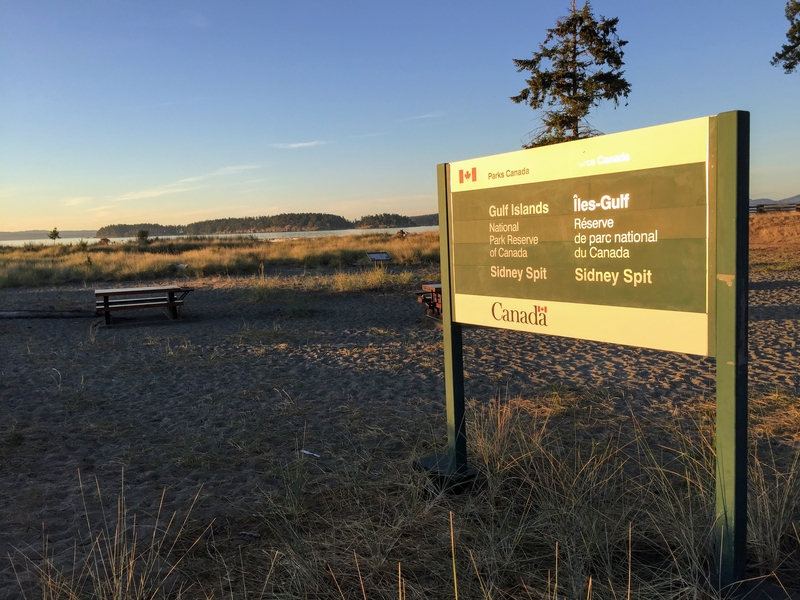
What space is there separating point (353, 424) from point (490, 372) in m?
2.34

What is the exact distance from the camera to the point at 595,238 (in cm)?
284

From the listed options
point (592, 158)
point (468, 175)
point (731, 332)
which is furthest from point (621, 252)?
point (468, 175)

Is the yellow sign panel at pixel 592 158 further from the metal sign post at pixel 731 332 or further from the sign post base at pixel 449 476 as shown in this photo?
the sign post base at pixel 449 476

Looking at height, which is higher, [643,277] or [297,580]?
[643,277]

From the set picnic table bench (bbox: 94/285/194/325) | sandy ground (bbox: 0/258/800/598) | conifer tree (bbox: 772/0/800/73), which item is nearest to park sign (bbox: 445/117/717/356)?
sandy ground (bbox: 0/258/800/598)

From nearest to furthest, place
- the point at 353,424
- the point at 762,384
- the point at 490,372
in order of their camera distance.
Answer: the point at 353,424 → the point at 762,384 → the point at 490,372

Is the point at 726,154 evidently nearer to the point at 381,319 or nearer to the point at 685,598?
the point at 685,598

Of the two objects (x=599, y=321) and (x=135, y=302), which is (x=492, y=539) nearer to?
(x=599, y=321)

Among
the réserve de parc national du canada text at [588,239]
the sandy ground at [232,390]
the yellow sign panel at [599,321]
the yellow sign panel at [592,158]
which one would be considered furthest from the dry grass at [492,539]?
the yellow sign panel at [592,158]

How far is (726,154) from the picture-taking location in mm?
2277

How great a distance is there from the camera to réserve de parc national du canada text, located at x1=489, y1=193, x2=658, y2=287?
2688 mm

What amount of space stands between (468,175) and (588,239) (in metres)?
0.95

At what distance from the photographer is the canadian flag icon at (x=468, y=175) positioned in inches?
138

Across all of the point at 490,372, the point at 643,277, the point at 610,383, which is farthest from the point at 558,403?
the point at 643,277
